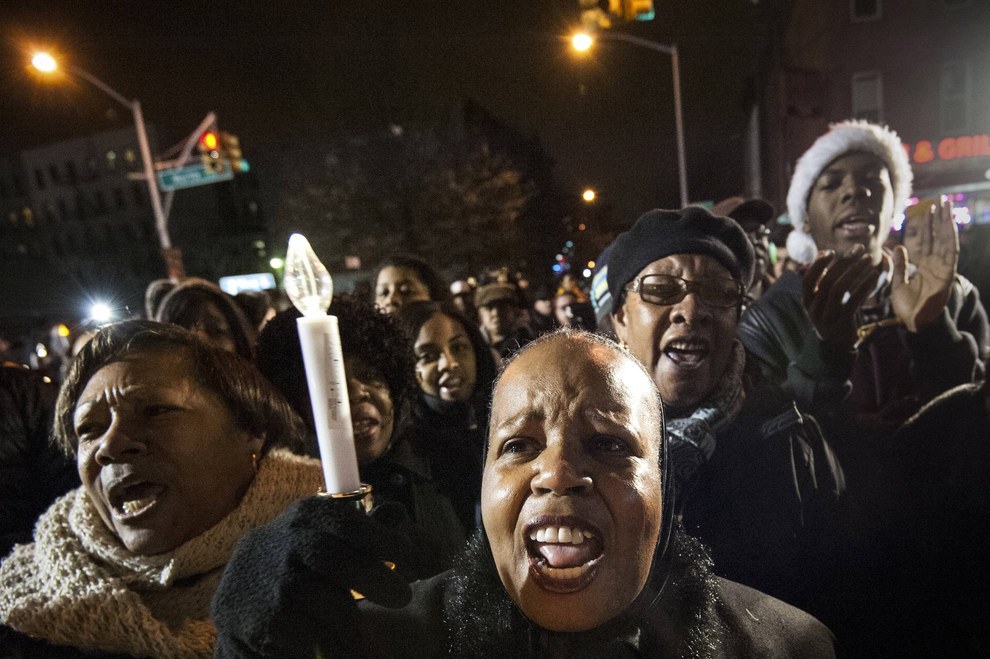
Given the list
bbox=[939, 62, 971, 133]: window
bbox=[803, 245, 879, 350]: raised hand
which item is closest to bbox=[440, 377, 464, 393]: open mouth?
bbox=[803, 245, 879, 350]: raised hand

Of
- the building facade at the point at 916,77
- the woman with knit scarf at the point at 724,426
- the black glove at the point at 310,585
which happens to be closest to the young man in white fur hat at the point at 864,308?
the woman with knit scarf at the point at 724,426

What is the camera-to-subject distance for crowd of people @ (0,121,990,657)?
4.45 feet

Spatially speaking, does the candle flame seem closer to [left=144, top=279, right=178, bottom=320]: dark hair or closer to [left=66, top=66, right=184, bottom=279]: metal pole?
[left=144, top=279, right=178, bottom=320]: dark hair

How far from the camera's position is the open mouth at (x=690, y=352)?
2338 mm

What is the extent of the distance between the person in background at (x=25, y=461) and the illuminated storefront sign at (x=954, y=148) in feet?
75.8

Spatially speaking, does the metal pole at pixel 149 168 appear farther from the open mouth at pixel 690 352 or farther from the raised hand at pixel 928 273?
the raised hand at pixel 928 273

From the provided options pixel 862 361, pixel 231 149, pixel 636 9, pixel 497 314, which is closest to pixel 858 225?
pixel 862 361

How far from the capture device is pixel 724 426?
227 cm

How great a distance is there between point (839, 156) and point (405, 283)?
3.14 m

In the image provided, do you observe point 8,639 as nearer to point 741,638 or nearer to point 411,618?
point 411,618

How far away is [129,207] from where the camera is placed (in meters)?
52.2

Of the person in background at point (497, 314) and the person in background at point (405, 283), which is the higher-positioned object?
the person in background at point (405, 283)

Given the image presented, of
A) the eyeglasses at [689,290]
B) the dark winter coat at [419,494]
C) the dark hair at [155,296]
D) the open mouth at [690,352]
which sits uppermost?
the dark hair at [155,296]

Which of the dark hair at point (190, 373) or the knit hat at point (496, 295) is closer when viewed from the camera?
the dark hair at point (190, 373)
